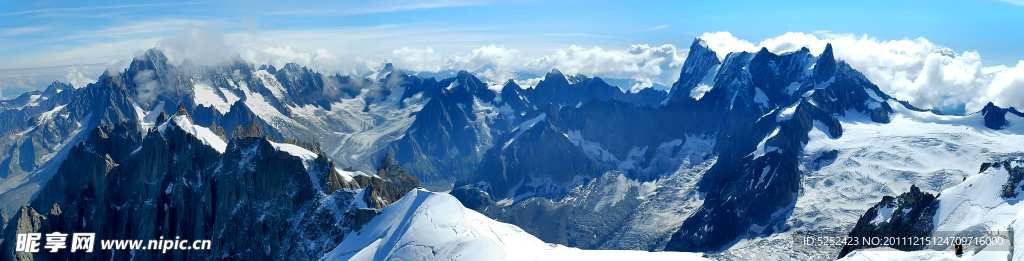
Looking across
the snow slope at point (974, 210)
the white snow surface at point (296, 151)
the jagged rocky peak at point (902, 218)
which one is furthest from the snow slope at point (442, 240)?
the jagged rocky peak at point (902, 218)

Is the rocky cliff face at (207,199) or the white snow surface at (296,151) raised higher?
the white snow surface at (296,151)

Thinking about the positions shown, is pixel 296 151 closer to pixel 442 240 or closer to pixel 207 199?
pixel 207 199

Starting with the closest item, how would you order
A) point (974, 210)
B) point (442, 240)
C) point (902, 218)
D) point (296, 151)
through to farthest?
point (442, 240), point (974, 210), point (902, 218), point (296, 151)

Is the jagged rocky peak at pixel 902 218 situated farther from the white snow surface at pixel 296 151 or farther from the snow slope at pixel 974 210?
the white snow surface at pixel 296 151

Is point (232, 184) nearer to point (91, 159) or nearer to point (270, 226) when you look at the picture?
point (270, 226)

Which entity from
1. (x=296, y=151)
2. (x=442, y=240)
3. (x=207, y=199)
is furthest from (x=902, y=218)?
(x=207, y=199)

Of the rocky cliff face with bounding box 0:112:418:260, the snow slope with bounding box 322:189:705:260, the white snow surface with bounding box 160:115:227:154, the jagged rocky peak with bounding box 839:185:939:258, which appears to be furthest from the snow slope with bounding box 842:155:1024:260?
the white snow surface with bounding box 160:115:227:154

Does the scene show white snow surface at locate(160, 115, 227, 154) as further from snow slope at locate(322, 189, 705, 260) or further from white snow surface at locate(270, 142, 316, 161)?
snow slope at locate(322, 189, 705, 260)

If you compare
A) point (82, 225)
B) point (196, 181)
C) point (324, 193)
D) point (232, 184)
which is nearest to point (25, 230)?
point (82, 225)
